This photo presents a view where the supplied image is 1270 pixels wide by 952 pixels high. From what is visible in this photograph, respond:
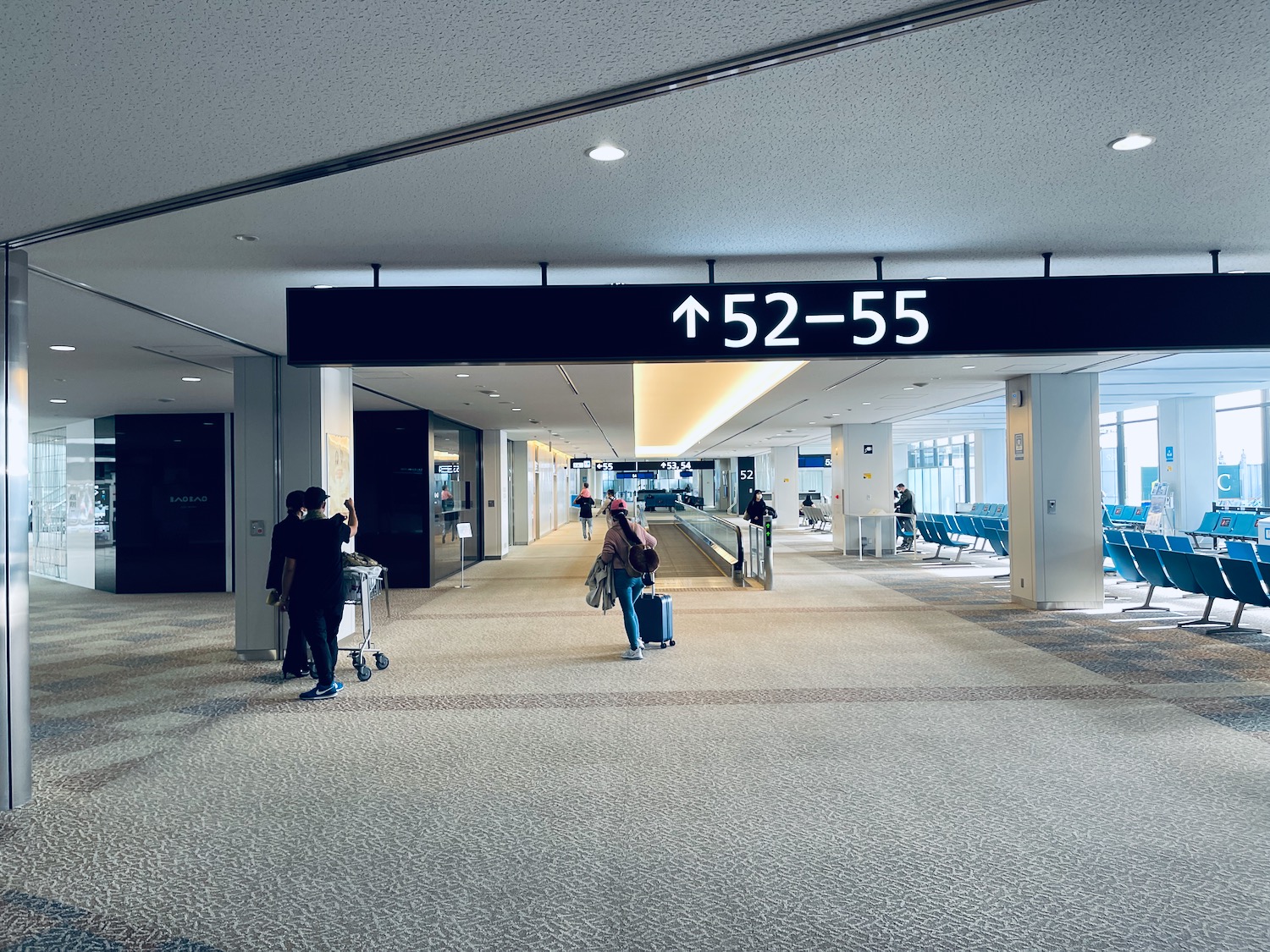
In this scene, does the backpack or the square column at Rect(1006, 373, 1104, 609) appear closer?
the backpack

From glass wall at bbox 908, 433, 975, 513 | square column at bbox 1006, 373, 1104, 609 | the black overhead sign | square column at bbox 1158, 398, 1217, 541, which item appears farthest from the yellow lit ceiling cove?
glass wall at bbox 908, 433, 975, 513

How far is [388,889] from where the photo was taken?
12.0 feet

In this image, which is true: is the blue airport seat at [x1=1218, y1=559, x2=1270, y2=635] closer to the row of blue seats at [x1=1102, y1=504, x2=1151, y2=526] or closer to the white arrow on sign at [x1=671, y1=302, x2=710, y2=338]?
the white arrow on sign at [x1=671, y1=302, x2=710, y2=338]

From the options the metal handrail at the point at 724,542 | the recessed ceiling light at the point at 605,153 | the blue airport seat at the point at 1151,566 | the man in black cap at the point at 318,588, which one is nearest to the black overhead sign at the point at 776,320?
the recessed ceiling light at the point at 605,153

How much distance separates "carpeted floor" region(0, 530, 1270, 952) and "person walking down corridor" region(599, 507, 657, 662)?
0.30 meters

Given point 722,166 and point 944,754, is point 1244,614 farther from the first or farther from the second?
point 722,166

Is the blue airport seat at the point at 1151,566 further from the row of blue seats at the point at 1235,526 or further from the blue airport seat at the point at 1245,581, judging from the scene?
the row of blue seats at the point at 1235,526

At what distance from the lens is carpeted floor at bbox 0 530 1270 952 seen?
3371 millimetres

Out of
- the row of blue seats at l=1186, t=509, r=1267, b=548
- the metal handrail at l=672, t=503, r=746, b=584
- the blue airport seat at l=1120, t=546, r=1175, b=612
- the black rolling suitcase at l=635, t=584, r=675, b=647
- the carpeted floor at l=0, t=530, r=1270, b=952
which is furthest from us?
the metal handrail at l=672, t=503, r=746, b=584

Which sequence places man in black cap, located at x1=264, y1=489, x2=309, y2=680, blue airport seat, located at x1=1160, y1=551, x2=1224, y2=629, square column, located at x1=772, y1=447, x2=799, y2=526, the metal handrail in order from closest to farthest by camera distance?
man in black cap, located at x1=264, y1=489, x2=309, y2=680 < blue airport seat, located at x1=1160, y1=551, x2=1224, y2=629 < the metal handrail < square column, located at x1=772, y1=447, x2=799, y2=526

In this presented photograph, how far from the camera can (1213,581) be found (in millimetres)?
9422

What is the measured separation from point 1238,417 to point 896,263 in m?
18.6

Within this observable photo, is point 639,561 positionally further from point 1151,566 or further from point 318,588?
point 1151,566

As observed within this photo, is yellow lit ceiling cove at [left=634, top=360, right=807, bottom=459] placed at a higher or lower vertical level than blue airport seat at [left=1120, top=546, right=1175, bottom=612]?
higher
